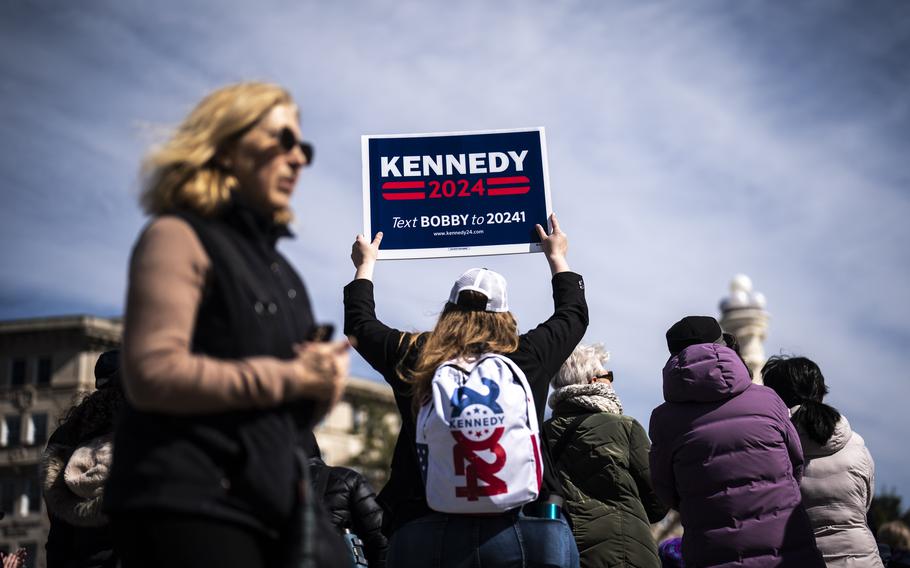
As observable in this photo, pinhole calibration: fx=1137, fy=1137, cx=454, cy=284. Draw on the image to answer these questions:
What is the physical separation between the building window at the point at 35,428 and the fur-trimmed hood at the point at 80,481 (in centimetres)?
5775

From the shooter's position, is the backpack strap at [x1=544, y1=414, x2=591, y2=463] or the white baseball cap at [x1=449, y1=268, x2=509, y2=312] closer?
the white baseball cap at [x1=449, y1=268, x2=509, y2=312]

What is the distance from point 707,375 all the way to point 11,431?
60.4 meters

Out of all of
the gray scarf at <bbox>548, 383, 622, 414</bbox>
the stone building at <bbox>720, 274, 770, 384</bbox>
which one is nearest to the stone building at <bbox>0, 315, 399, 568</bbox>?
the stone building at <bbox>720, 274, 770, 384</bbox>

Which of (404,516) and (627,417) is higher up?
(627,417)

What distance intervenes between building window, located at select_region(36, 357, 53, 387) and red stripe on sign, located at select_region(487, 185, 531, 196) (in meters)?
57.9

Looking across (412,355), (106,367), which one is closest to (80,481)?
(106,367)

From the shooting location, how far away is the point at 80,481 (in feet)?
17.1

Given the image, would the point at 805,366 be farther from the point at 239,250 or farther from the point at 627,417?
the point at 239,250

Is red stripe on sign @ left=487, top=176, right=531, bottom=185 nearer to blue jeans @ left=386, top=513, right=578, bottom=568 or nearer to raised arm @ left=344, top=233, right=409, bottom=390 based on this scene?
raised arm @ left=344, top=233, right=409, bottom=390

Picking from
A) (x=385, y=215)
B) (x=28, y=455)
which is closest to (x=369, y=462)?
(x=28, y=455)

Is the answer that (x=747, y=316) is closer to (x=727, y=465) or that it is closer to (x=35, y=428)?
(x=35, y=428)

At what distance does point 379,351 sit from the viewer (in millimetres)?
4895

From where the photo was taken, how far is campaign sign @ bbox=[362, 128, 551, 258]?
6305 millimetres

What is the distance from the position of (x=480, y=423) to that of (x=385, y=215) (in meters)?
2.40
